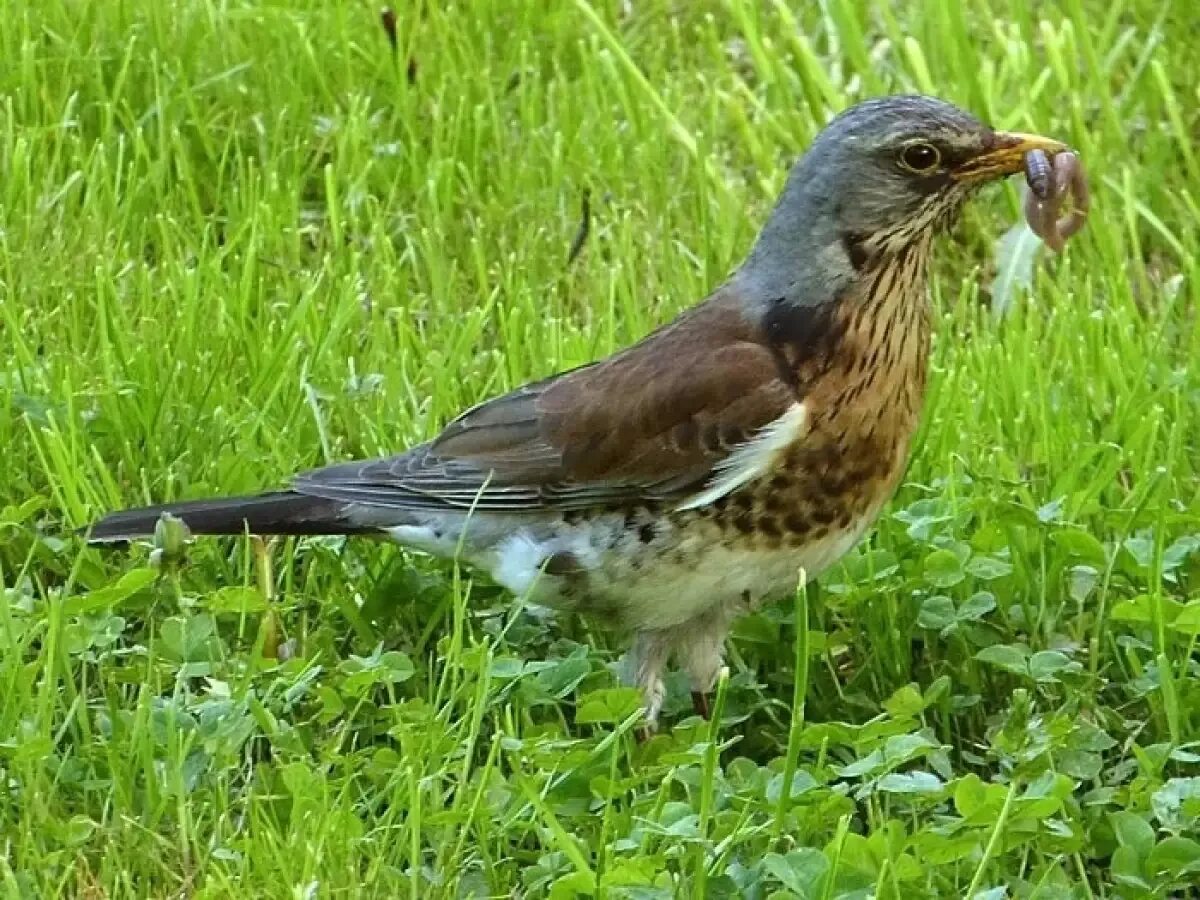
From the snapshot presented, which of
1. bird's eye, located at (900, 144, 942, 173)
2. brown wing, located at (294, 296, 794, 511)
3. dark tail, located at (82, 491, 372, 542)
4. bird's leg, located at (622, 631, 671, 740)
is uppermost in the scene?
bird's eye, located at (900, 144, 942, 173)

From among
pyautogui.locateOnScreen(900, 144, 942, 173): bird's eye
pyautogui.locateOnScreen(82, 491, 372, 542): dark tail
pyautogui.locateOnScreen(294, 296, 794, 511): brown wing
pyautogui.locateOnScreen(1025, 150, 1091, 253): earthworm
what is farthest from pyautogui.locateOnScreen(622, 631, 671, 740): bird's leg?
pyautogui.locateOnScreen(1025, 150, 1091, 253): earthworm

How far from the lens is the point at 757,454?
11.6 ft

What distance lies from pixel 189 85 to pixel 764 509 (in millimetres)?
2655

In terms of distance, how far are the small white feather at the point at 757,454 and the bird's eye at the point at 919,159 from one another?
452 millimetres

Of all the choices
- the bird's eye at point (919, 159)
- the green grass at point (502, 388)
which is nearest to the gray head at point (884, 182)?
the bird's eye at point (919, 159)

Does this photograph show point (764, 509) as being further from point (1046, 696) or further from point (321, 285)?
point (321, 285)

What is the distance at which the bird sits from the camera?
3.57 metres

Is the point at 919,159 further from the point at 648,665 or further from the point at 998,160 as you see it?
the point at 648,665

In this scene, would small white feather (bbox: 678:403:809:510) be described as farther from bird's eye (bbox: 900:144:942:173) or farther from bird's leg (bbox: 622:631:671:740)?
bird's eye (bbox: 900:144:942:173)

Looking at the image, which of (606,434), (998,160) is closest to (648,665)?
(606,434)

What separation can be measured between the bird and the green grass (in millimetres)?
132

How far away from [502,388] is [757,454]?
1.12 meters

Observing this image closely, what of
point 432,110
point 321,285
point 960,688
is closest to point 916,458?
point 960,688

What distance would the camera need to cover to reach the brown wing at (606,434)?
3.62 meters
